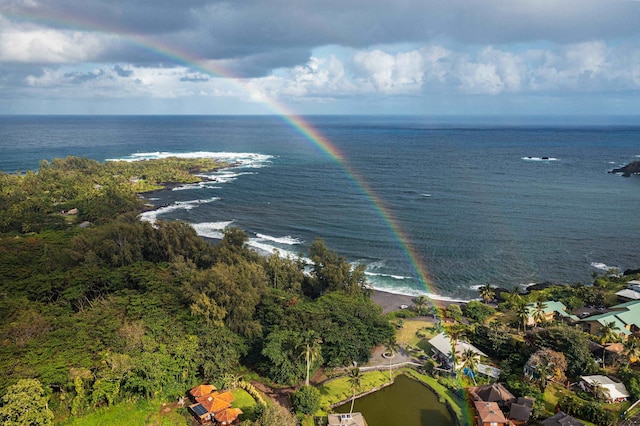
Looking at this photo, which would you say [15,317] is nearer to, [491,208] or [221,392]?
[221,392]

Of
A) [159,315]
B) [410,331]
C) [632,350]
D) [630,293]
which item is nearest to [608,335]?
[632,350]

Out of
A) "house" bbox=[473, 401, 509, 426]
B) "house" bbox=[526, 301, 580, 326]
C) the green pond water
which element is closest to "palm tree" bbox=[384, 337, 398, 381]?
the green pond water

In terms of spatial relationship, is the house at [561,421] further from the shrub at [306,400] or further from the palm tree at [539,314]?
the shrub at [306,400]

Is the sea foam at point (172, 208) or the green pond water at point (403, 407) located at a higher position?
the sea foam at point (172, 208)

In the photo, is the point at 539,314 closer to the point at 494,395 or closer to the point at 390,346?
the point at 494,395

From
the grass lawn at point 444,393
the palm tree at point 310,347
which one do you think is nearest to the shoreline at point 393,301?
the grass lawn at point 444,393

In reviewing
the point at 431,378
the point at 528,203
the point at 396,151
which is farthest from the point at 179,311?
the point at 396,151
